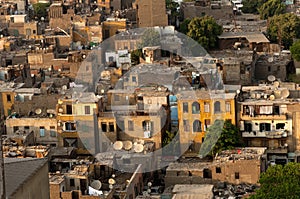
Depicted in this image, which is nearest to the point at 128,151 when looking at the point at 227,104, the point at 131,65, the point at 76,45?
the point at 227,104

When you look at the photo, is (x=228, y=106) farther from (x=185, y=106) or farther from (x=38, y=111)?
(x=38, y=111)

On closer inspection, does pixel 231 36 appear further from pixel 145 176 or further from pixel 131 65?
pixel 145 176

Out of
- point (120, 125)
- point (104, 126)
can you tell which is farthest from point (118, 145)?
point (104, 126)

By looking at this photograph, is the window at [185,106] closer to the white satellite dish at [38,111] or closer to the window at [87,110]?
the window at [87,110]

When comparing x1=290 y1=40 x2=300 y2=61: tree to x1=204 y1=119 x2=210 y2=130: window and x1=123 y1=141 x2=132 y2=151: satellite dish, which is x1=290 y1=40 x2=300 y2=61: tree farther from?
x1=123 y1=141 x2=132 y2=151: satellite dish

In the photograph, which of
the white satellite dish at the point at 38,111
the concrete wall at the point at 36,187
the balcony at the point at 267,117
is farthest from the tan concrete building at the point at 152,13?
the concrete wall at the point at 36,187

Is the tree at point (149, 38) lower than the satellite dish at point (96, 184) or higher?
higher
